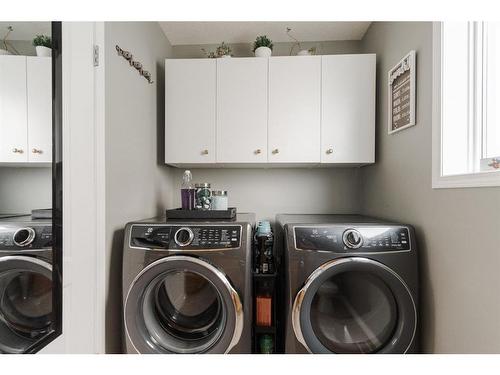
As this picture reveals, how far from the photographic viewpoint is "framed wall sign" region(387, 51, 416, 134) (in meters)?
Result: 1.42

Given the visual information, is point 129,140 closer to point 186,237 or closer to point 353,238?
point 186,237

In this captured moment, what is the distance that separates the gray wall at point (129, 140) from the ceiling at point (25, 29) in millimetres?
370

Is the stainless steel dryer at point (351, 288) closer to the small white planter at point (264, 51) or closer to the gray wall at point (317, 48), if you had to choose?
the small white planter at point (264, 51)

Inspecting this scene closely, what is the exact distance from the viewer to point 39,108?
2.98ft

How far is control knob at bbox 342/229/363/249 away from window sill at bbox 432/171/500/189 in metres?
0.41

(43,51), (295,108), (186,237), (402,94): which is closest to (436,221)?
(402,94)

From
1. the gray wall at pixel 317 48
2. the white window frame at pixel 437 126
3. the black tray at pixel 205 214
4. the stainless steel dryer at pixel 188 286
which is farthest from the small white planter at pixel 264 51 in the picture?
the stainless steel dryer at pixel 188 286

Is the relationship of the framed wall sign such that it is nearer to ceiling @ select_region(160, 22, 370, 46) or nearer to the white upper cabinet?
the white upper cabinet

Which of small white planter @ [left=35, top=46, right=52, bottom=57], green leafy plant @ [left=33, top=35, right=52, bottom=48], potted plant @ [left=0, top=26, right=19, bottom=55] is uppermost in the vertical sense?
green leafy plant @ [left=33, top=35, right=52, bottom=48]

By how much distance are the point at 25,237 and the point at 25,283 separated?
0.59ft

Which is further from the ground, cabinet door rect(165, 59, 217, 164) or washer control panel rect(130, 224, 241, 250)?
cabinet door rect(165, 59, 217, 164)

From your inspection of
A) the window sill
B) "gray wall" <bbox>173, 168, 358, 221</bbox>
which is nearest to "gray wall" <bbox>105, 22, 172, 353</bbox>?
"gray wall" <bbox>173, 168, 358, 221</bbox>

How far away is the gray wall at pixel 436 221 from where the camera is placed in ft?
3.18

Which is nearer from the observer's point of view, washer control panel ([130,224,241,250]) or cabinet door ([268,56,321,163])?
washer control panel ([130,224,241,250])
